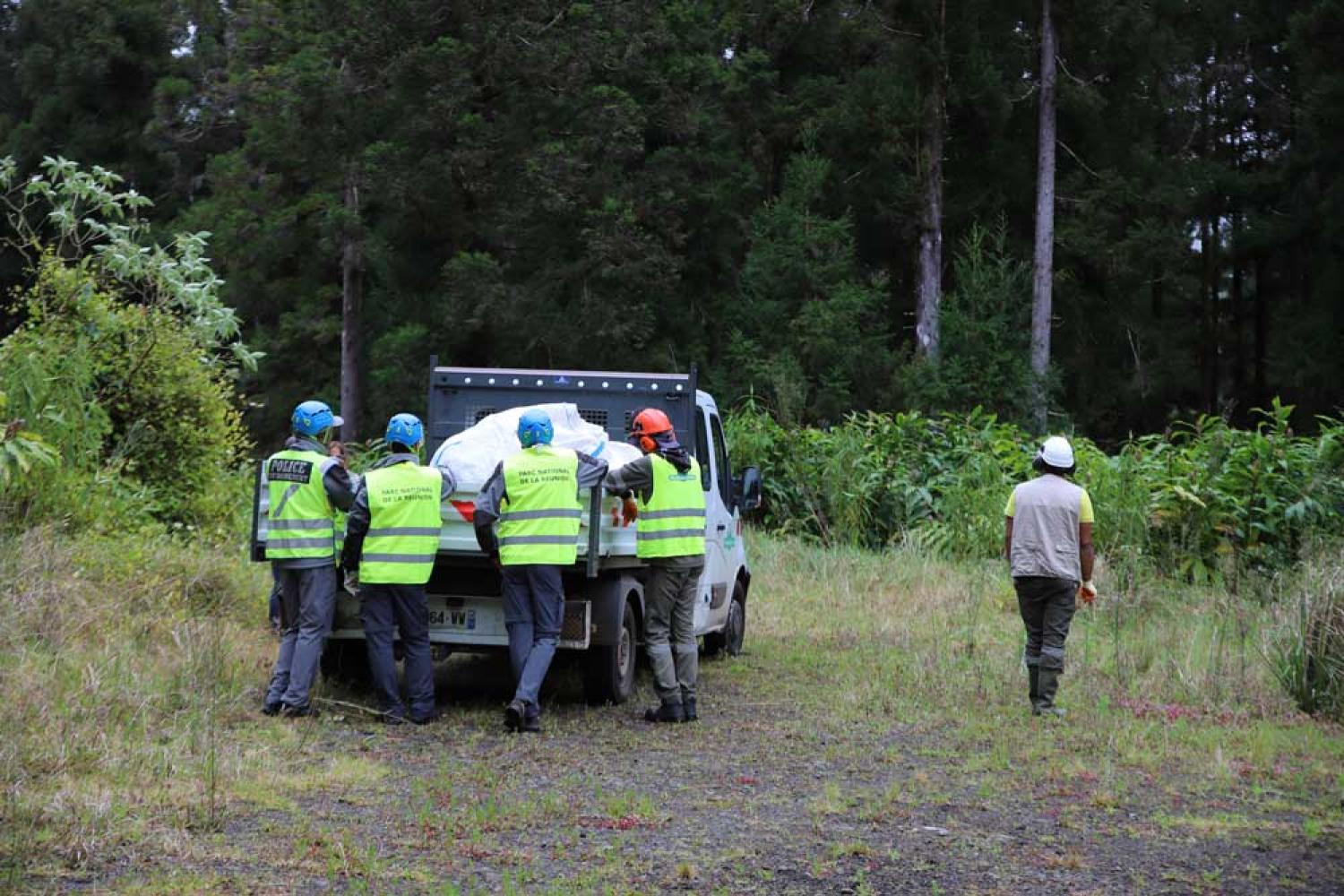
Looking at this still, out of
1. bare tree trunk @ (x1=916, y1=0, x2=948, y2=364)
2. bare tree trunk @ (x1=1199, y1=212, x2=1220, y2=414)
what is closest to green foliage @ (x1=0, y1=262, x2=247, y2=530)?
bare tree trunk @ (x1=916, y1=0, x2=948, y2=364)

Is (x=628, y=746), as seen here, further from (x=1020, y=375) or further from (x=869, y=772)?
(x=1020, y=375)

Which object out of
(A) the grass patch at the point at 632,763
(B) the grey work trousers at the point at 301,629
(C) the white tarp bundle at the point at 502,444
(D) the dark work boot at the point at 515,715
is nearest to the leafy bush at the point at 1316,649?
(A) the grass patch at the point at 632,763

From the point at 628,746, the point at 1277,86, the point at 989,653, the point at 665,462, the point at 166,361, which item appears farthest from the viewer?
the point at 1277,86

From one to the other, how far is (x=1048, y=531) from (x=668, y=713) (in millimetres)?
2780

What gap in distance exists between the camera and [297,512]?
392 inches

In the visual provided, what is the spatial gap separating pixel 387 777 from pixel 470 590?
7.73ft

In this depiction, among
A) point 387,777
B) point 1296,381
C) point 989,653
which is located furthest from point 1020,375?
point 387,777

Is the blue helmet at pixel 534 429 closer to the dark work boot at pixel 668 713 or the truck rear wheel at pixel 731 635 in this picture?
the dark work boot at pixel 668 713

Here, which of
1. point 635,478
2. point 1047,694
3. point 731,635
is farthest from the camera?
point 731,635

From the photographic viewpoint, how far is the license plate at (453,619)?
34.6 feet

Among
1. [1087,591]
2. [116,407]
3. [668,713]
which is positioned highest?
[116,407]

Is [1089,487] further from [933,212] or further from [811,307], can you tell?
[933,212]

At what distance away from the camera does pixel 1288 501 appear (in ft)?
53.1

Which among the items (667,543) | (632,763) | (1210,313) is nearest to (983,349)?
(1210,313)
